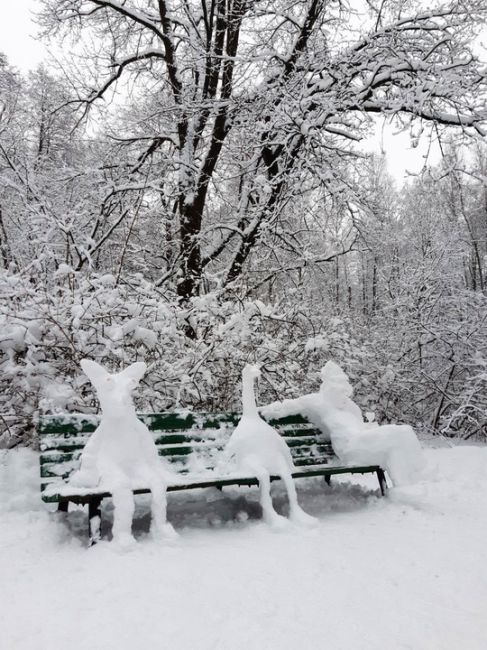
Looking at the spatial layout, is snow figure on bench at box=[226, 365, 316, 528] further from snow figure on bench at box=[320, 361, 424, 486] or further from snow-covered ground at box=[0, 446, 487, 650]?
snow figure on bench at box=[320, 361, 424, 486]

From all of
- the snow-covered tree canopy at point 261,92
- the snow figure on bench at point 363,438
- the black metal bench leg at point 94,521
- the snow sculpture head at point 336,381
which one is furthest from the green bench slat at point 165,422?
the snow-covered tree canopy at point 261,92

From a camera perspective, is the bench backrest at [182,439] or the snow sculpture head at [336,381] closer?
the bench backrest at [182,439]

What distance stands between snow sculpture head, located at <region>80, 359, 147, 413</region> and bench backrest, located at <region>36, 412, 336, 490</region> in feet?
1.57

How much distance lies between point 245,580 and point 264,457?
131cm

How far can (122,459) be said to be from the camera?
11.2 ft

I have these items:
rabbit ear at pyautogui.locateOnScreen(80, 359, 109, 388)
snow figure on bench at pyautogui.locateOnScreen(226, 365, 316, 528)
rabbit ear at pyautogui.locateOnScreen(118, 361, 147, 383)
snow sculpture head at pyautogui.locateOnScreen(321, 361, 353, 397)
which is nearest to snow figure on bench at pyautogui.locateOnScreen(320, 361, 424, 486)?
snow sculpture head at pyautogui.locateOnScreen(321, 361, 353, 397)

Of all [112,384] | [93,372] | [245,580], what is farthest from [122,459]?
[245,580]

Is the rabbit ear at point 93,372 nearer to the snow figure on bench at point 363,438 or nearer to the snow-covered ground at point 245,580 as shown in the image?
the snow-covered ground at point 245,580

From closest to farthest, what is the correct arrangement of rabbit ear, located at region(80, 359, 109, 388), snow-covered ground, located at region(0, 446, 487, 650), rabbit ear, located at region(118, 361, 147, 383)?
snow-covered ground, located at region(0, 446, 487, 650) → rabbit ear, located at region(80, 359, 109, 388) → rabbit ear, located at region(118, 361, 147, 383)

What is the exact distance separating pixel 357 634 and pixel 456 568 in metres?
1.07

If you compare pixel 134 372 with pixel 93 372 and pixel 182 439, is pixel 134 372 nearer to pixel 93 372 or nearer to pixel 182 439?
pixel 93 372

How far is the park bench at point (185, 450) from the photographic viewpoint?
3406mm

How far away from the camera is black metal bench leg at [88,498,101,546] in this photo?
308cm

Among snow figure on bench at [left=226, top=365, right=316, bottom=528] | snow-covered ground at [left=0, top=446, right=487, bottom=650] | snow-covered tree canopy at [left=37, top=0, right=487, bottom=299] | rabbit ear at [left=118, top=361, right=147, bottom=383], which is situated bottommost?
snow-covered ground at [left=0, top=446, right=487, bottom=650]
